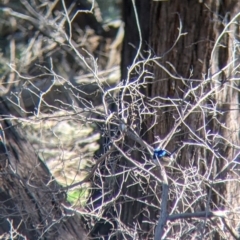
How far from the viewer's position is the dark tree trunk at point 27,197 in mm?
4332

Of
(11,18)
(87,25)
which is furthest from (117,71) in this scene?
(11,18)

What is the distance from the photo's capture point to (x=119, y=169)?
4.61 meters

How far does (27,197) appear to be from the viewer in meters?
4.47

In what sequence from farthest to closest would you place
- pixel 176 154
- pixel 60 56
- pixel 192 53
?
pixel 60 56 → pixel 192 53 → pixel 176 154

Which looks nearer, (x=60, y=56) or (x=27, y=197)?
(x=27, y=197)

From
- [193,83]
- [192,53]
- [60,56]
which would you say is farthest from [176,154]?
[60,56]

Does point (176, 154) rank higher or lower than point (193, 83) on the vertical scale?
lower

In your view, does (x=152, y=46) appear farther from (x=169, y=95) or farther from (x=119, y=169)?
(x=119, y=169)

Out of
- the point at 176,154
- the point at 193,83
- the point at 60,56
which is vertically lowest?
the point at 60,56

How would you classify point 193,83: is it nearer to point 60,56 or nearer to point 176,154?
point 176,154

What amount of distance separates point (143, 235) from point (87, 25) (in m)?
3.39

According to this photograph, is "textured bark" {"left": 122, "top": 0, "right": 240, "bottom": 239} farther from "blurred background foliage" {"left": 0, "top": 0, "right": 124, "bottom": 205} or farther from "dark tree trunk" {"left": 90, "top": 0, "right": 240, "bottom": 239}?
"blurred background foliage" {"left": 0, "top": 0, "right": 124, "bottom": 205}

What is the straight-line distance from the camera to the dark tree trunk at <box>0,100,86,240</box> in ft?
14.2

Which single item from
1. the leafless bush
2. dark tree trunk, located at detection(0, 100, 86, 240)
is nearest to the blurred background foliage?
dark tree trunk, located at detection(0, 100, 86, 240)
